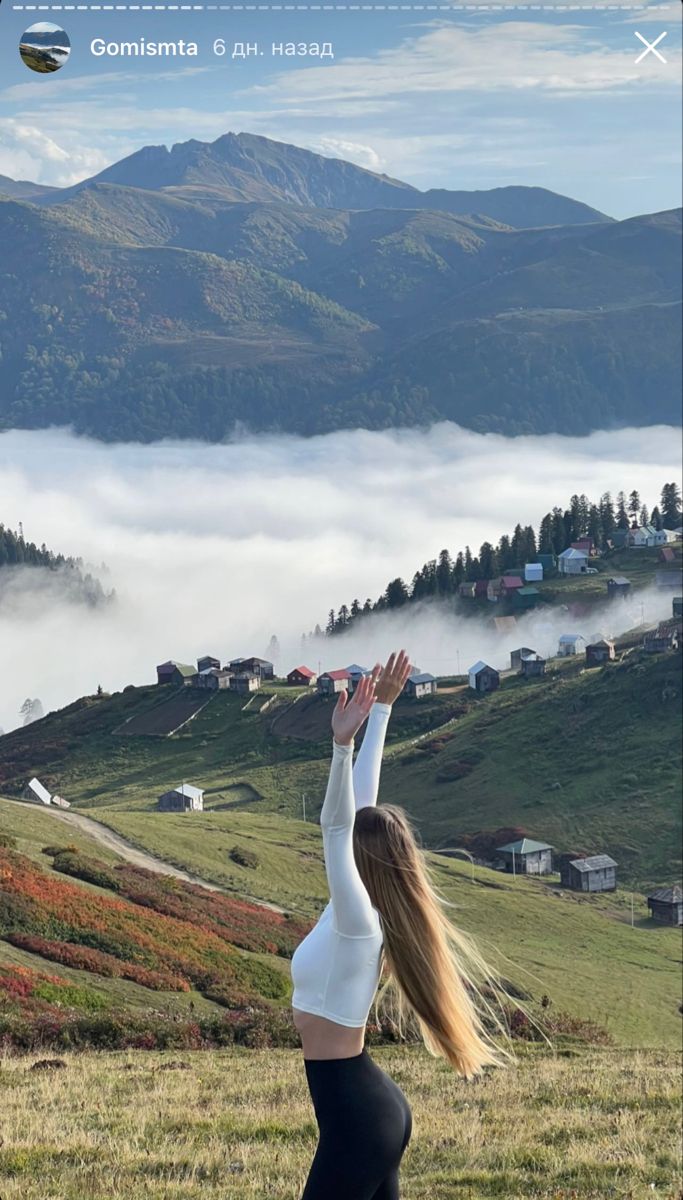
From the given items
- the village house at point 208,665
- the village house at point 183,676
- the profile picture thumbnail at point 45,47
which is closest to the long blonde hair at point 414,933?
the profile picture thumbnail at point 45,47

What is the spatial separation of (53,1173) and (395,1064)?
35.6 ft

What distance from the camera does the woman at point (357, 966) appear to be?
23.6 feet

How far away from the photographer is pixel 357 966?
724 cm

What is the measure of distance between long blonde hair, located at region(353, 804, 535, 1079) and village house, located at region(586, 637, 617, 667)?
162248mm

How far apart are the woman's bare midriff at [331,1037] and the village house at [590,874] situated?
303 ft

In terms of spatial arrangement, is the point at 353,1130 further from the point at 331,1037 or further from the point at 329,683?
the point at 329,683

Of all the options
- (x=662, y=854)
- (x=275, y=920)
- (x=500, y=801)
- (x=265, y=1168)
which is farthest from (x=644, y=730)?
(x=265, y=1168)

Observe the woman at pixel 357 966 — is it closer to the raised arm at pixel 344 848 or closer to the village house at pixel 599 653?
the raised arm at pixel 344 848

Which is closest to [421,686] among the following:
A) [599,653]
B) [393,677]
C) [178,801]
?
[599,653]

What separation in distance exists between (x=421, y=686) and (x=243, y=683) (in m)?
25.3

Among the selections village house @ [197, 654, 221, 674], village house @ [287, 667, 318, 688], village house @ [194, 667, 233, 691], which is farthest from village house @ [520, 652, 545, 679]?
village house @ [197, 654, 221, 674]

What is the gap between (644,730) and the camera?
13525 cm

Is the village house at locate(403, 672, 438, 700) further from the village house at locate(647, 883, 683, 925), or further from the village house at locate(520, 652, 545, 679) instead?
the village house at locate(647, 883, 683, 925)

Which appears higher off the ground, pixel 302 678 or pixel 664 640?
pixel 664 640
